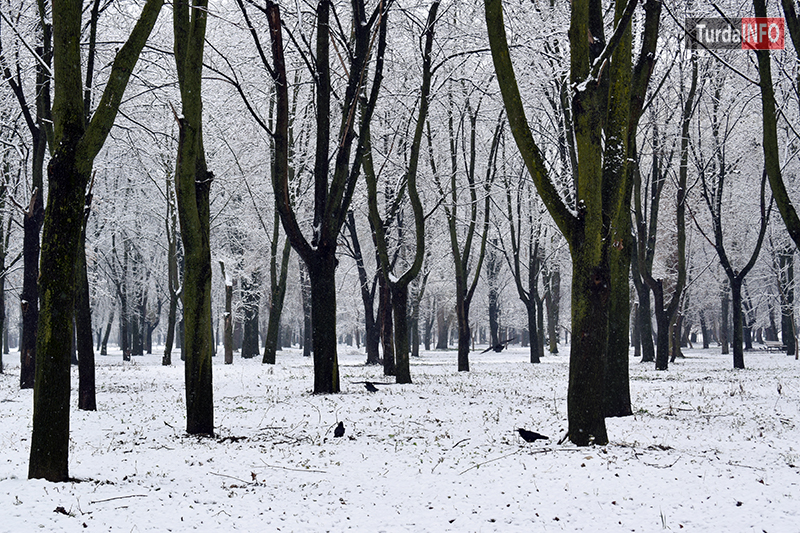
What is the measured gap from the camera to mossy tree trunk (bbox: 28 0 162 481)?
212 inches

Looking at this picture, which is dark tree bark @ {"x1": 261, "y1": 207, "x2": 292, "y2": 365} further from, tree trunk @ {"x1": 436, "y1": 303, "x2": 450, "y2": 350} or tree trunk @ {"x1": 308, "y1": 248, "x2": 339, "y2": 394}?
tree trunk @ {"x1": 436, "y1": 303, "x2": 450, "y2": 350}

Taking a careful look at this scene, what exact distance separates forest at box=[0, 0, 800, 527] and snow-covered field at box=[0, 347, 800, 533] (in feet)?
1.79

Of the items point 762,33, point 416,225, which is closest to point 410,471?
point 416,225

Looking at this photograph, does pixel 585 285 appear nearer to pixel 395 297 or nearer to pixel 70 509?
pixel 70 509

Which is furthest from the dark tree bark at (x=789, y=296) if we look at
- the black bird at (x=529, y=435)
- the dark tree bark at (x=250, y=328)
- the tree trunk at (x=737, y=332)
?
the black bird at (x=529, y=435)

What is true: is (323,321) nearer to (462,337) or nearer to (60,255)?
(60,255)

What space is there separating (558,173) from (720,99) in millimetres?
6307

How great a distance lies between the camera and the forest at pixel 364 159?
22.6 feet

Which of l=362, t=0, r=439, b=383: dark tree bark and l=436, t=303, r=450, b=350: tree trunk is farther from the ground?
l=362, t=0, r=439, b=383: dark tree bark

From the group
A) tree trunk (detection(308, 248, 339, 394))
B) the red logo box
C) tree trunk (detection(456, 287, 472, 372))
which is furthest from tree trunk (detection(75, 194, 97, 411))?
the red logo box

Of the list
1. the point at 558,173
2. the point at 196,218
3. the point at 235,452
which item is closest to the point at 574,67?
the point at 196,218

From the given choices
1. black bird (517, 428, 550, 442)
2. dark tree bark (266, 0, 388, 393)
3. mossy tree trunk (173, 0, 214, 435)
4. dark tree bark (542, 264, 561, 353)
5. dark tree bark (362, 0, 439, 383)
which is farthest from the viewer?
dark tree bark (542, 264, 561, 353)

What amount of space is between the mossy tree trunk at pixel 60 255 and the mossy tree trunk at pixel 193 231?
2416mm

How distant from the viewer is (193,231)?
809 centimetres
